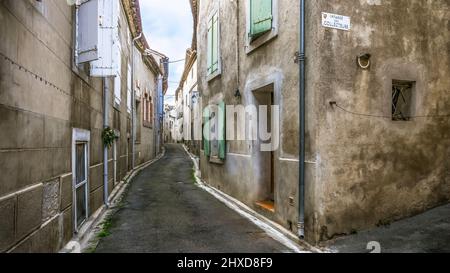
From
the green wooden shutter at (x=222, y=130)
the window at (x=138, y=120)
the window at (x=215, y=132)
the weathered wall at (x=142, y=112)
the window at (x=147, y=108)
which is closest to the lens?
the green wooden shutter at (x=222, y=130)

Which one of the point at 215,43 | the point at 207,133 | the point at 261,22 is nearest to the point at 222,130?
the point at 207,133

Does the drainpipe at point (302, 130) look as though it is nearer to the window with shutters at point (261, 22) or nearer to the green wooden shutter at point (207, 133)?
the window with shutters at point (261, 22)

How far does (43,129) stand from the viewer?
414cm

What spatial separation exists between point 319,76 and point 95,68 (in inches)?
149

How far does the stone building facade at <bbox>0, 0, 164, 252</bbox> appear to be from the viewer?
10.6 ft

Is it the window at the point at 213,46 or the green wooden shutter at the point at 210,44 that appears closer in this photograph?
the window at the point at 213,46

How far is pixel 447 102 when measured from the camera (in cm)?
617

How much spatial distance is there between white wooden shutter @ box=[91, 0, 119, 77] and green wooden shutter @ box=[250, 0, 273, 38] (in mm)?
2678

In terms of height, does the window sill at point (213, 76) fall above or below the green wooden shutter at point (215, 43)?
below

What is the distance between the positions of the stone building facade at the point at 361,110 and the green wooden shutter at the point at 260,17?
0.14ft

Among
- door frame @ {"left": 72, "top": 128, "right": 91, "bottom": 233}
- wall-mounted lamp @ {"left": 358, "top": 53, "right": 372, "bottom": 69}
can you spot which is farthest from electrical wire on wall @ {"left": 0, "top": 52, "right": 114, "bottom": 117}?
wall-mounted lamp @ {"left": 358, "top": 53, "right": 372, "bottom": 69}

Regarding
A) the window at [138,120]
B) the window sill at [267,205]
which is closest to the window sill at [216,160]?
the window sill at [267,205]

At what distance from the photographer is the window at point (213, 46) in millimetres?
10531
